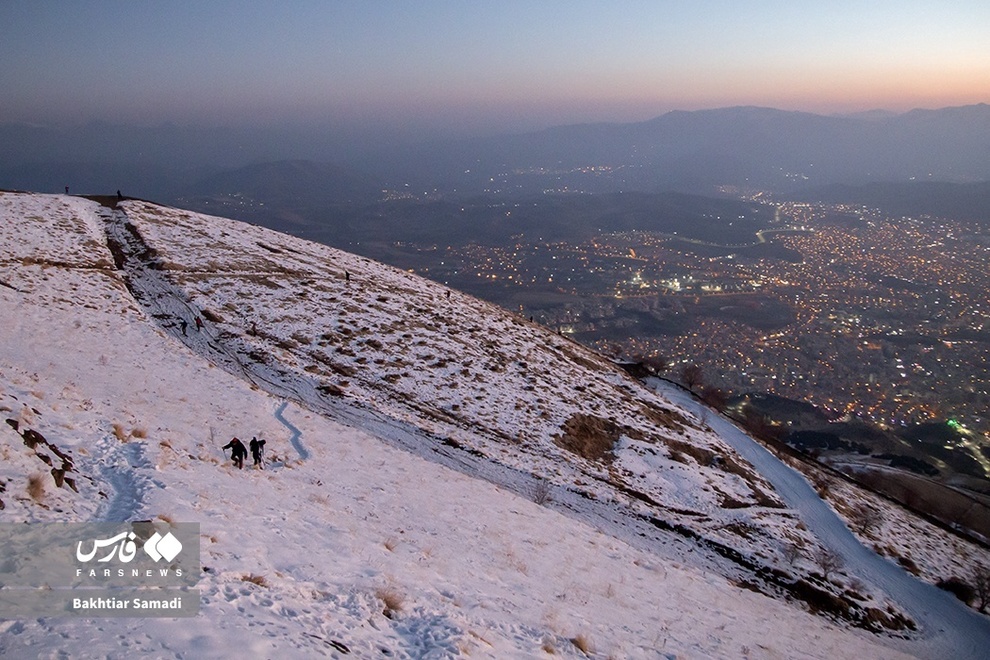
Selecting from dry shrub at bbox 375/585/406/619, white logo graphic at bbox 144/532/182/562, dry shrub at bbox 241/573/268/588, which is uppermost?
white logo graphic at bbox 144/532/182/562

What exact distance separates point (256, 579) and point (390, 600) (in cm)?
242

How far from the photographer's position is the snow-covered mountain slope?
8.99m

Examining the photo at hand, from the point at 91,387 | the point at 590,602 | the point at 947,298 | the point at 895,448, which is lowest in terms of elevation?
the point at 895,448

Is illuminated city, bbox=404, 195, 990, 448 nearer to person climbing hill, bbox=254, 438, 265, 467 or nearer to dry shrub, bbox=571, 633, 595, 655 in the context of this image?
dry shrub, bbox=571, 633, 595, 655

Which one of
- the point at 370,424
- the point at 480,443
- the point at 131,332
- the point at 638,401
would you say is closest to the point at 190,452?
the point at 370,424

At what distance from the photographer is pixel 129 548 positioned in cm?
838

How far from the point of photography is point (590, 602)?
1231cm

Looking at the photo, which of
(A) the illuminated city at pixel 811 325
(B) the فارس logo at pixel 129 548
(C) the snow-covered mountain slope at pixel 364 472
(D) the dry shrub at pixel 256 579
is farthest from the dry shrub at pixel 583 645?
(A) the illuminated city at pixel 811 325

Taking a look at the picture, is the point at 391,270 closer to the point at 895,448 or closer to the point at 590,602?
the point at 590,602

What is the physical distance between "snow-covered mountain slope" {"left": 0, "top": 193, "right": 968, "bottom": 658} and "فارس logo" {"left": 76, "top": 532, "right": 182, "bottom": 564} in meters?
0.68

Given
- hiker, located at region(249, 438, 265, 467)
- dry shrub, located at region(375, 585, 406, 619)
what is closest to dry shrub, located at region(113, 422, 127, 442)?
hiker, located at region(249, 438, 265, 467)

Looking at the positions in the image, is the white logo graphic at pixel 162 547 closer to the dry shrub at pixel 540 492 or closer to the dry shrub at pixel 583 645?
the dry shrub at pixel 583 645

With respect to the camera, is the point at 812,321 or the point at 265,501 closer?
the point at 265,501

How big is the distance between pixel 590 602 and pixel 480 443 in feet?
37.0
